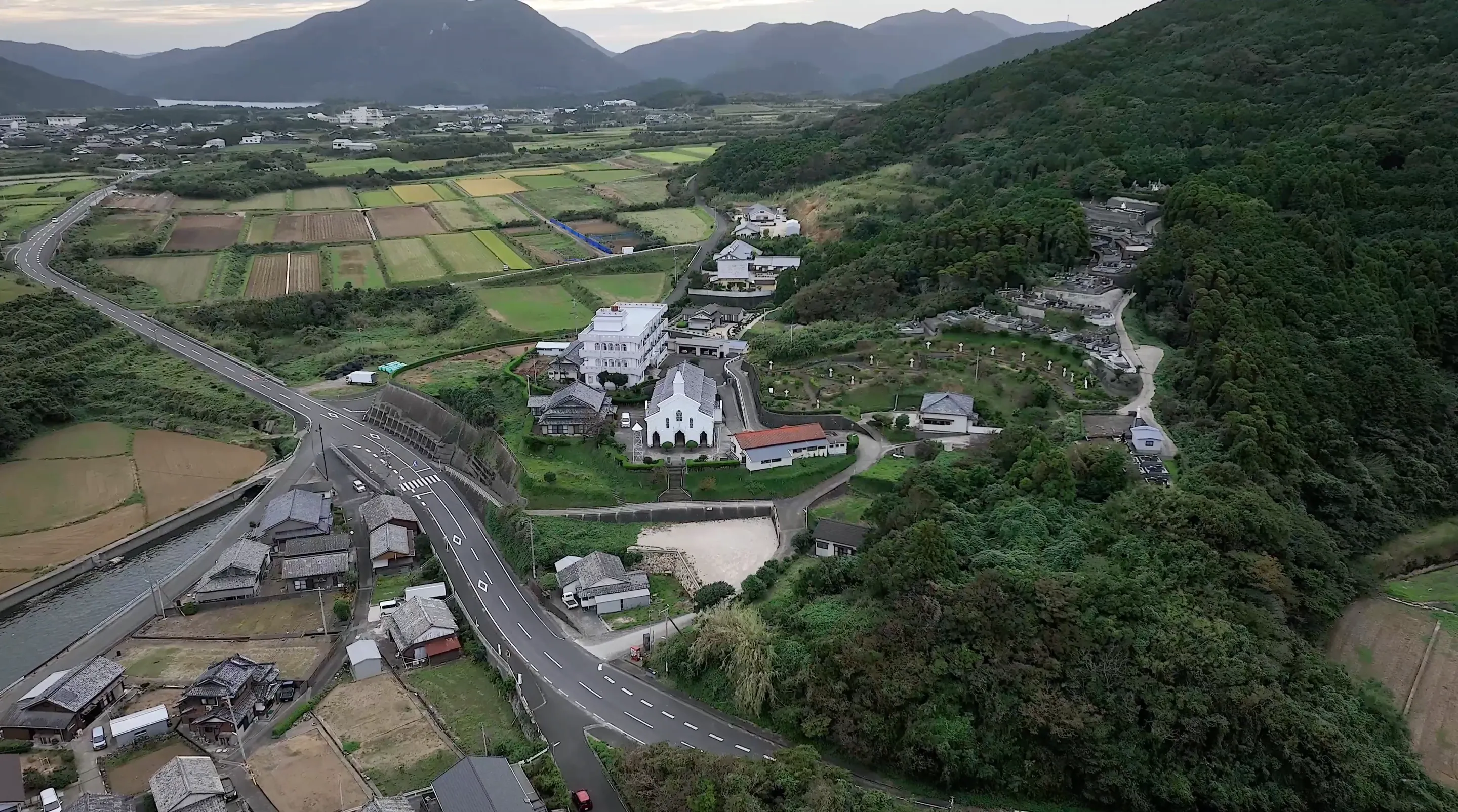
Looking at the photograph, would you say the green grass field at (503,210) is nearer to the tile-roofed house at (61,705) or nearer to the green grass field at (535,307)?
the green grass field at (535,307)

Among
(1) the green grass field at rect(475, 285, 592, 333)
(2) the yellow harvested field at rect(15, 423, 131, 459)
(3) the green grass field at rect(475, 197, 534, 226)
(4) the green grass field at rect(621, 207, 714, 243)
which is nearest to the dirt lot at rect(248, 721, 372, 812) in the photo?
(2) the yellow harvested field at rect(15, 423, 131, 459)

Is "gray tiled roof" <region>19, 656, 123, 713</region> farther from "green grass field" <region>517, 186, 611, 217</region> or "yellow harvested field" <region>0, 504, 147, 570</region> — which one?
"green grass field" <region>517, 186, 611, 217</region>

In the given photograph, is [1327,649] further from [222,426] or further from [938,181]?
[938,181]

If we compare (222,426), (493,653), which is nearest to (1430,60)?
(493,653)

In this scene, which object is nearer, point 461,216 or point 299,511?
point 299,511

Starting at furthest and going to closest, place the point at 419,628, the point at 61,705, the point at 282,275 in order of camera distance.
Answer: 1. the point at 282,275
2. the point at 419,628
3. the point at 61,705

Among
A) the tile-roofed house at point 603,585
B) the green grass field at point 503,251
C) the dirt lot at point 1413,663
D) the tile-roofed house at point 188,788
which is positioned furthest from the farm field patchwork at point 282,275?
the dirt lot at point 1413,663

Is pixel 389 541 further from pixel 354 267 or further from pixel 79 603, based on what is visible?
pixel 354 267

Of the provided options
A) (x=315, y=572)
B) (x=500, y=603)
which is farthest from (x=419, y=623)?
(x=315, y=572)
